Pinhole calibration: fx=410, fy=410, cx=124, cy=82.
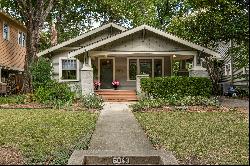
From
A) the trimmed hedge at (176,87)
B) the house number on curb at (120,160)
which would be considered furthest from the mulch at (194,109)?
the house number on curb at (120,160)

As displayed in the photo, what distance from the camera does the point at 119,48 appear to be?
2323 cm

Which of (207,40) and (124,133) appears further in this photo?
(207,40)

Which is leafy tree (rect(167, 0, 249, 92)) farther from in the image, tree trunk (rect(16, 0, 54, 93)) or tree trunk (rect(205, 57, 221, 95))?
tree trunk (rect(16, 0, 54, 93))

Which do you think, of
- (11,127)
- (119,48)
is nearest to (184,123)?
(11,127)

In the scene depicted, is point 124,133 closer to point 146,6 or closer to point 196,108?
point 196,108

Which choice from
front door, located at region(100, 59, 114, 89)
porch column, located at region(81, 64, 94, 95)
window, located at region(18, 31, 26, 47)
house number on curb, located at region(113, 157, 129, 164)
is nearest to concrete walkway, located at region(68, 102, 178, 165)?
house number on curb, located at region(113, 157, 129, 164)

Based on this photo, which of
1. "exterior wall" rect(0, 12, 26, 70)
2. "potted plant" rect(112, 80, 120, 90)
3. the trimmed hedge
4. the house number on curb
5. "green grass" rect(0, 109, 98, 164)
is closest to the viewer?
the house number on curb

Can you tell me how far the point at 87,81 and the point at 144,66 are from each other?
18.8ft

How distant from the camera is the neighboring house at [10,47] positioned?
1137 inches

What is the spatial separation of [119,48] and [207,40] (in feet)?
16.3

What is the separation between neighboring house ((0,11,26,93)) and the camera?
94.7 feet

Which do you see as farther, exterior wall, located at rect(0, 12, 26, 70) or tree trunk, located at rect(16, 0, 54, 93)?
exterior wall, located at rect(0, 12, 26, 70)

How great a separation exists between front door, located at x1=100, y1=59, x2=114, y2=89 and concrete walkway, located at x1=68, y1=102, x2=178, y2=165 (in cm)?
1325

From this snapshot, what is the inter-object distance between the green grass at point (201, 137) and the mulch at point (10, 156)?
2.79 meters
